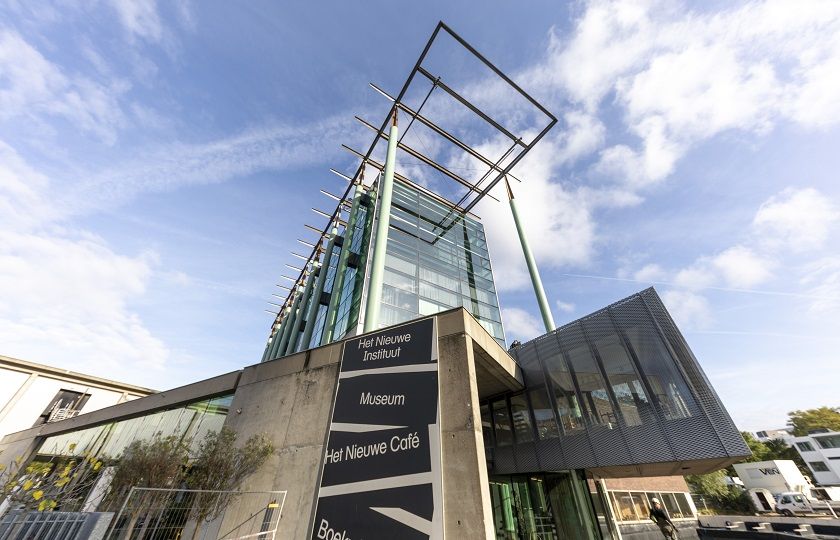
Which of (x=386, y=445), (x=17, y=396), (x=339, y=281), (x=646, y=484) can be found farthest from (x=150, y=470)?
(x=17, y=396)

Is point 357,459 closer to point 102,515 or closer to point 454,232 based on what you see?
point 102,515

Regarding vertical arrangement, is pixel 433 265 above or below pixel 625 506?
above

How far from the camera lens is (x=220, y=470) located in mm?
8383

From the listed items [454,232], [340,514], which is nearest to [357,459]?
[340,514]

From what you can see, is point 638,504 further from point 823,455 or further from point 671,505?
point 823,455

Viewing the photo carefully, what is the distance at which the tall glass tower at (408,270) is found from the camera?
Answer: 61.3 ft

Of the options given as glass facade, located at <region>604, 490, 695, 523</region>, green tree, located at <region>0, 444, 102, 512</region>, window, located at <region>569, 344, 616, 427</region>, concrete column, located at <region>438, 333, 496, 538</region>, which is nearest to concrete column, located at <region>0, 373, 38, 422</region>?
green tree, located at <region>0, 444, 102, 512</region>

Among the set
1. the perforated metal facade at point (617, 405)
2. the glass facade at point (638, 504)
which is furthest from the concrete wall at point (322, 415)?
the glass facade at point (638, 504)

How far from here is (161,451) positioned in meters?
8.62

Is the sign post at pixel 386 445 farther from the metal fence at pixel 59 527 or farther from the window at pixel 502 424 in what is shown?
the window at pixel 502 424

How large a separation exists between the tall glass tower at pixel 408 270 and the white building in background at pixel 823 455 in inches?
2575

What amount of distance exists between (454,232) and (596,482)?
1966cm

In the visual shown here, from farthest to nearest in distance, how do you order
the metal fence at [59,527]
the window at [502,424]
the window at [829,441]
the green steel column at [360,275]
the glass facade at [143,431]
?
the window at [829,441] → the green steel column at [360,275] → the glass facade at [143,431] → the window at [502,424] → the metal fence at [59,527]

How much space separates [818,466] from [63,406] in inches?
3947
